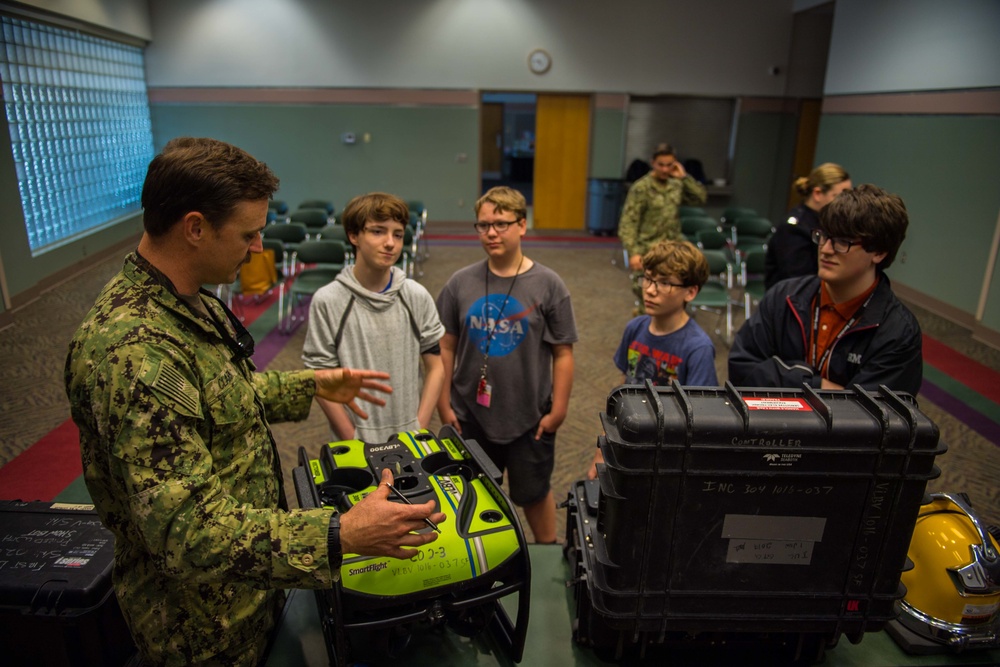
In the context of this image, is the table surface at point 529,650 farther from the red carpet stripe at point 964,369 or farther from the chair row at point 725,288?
the red carpet stripe at point 964,369

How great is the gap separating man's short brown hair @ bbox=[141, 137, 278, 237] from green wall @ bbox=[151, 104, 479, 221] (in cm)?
1120

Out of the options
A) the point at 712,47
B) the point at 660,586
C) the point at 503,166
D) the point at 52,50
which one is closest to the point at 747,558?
the point at 660,586

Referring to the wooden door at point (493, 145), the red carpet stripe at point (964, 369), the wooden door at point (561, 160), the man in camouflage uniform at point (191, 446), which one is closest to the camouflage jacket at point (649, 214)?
the red carpet stripe at point (964, 369)

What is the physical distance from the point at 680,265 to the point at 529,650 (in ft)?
4.69

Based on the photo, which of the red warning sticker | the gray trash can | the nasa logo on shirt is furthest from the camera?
the gray trash can

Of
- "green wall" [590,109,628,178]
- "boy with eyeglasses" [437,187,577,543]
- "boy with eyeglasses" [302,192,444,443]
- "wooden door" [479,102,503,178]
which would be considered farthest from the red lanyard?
"wooden door" [479,102,503,178]

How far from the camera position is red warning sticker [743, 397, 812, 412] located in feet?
3.81

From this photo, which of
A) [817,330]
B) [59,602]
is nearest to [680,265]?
[817,330]

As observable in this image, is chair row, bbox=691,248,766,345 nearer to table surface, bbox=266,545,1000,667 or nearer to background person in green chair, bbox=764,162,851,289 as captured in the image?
background person in green chair, bbox=764,162,851,289

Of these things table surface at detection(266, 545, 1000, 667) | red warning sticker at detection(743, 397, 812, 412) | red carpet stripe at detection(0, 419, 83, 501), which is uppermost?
red warning sticker at detection(743, 397, 812, 412)

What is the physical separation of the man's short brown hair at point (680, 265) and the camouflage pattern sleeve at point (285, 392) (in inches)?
52.8

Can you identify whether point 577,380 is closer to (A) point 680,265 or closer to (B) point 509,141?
(A) point 680,265

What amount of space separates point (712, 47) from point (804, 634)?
486 inches

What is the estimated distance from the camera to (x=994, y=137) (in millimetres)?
6844
